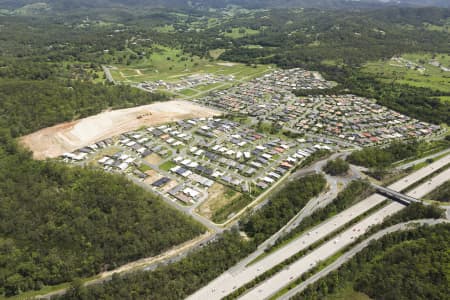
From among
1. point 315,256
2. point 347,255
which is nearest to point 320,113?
point 347,255

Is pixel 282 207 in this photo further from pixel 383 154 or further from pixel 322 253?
Answer: pixel 383 154

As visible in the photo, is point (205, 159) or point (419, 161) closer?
point (205, 159)

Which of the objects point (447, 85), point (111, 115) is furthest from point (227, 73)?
point (447, 85)

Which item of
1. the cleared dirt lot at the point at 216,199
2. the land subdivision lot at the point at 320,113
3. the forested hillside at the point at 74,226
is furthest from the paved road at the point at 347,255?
the land subdivision lot at the point at 320,113

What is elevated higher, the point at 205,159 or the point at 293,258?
the point at 205,159

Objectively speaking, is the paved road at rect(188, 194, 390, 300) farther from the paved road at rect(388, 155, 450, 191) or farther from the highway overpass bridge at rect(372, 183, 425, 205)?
the paved road at rect(388, 155, 450, 191)

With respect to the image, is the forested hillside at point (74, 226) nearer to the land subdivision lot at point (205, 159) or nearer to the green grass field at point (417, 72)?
the land subdivision lot at point (205, 159)

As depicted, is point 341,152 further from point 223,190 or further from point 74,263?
point 74,263
